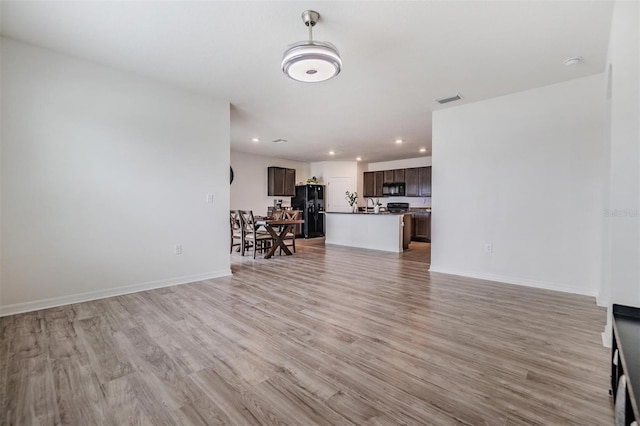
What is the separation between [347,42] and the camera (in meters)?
2.60

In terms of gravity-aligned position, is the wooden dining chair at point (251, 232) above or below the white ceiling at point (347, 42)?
below

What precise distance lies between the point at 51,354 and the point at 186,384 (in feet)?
3.66

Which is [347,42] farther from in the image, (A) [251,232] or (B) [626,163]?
(A) [251,232]

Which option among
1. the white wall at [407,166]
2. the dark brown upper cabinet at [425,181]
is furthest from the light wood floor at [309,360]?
the white wall at [407,166]

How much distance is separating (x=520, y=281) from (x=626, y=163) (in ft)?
7.41

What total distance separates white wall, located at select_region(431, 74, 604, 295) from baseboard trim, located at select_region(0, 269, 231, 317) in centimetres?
359

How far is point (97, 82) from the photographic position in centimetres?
308

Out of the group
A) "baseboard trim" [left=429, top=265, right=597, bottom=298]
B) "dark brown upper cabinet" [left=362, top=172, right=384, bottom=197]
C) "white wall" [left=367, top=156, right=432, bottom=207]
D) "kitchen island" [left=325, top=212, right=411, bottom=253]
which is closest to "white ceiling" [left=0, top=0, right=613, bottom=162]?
"baseboard trim" [left=429, top=265, right=597, bottom=298]

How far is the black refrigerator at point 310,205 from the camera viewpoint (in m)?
9.06

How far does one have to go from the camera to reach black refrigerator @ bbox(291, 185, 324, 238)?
9.06m

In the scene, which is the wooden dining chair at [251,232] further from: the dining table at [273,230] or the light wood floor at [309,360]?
the light wood floor at [309,360]

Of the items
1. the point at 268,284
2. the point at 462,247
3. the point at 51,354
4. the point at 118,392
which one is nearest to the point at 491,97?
the point at 462,247

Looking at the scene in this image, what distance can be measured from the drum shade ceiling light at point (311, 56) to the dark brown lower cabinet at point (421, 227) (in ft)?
21.9

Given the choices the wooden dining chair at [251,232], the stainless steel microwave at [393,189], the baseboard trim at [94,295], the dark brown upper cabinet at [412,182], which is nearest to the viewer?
the baseboard trim at [94,295]
